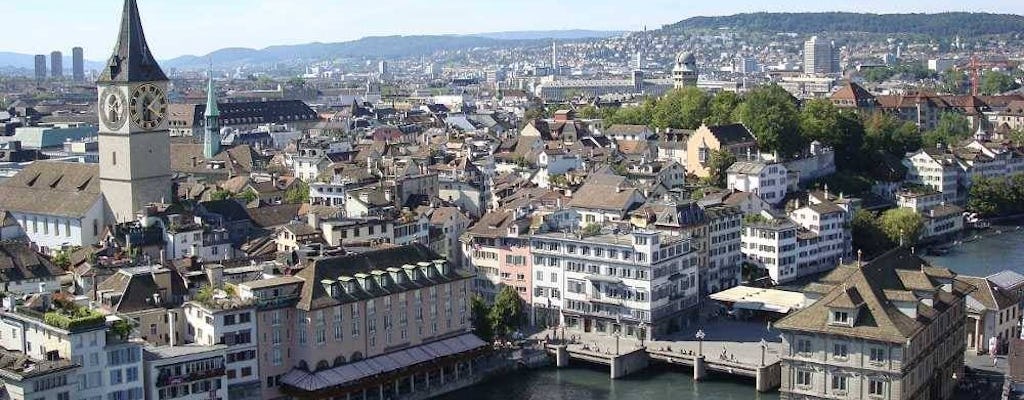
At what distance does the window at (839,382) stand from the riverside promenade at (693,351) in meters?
8.15

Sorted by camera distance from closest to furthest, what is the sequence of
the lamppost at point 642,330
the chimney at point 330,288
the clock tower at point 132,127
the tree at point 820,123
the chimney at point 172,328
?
the chimney at point 172,328 < the chimney at point 330,288 < the lamppost at point 642,330 < the clock tower at point 132,127 < the tree at point 820,123

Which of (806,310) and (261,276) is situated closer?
(806,310)

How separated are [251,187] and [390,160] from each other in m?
9.59

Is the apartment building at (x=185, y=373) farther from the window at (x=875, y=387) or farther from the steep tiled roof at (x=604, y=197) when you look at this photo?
the steep tiled roof at (x=604, y=197)

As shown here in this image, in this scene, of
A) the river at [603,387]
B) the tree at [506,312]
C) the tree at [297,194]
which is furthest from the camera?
the tree at [297,194]

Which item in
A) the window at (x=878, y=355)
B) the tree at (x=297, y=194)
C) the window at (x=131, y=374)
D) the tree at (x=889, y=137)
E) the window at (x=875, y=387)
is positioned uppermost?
the tree at (x=889, y=137)

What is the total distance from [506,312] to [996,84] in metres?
136

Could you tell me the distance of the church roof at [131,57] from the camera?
62.2 meters

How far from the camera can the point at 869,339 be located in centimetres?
3834

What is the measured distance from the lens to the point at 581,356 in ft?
170

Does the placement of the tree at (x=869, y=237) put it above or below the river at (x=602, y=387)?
above

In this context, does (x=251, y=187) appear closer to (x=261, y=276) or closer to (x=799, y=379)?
(x=261, y=276)

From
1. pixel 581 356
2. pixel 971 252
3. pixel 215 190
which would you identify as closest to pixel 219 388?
pixel 581 356

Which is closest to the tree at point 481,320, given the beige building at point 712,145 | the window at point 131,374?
the window at point 131,374
